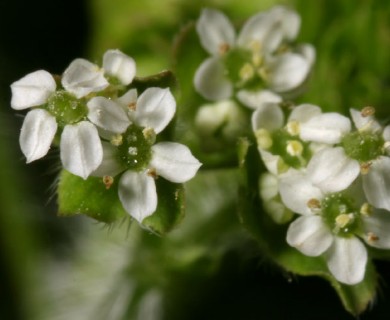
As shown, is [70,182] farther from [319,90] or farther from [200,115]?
[319,90]

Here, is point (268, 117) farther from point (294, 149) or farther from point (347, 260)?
point (347, 260)

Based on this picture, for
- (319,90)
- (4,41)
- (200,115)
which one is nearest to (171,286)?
(200,115)

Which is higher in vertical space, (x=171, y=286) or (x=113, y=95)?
(x=113, y=95)

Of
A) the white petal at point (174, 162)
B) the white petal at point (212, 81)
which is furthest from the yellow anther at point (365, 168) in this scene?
the white petal at point (212, 81)

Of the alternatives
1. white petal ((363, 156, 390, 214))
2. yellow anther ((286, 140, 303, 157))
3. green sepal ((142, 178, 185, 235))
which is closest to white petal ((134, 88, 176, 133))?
green sepal ((142, 178, 185, 235))

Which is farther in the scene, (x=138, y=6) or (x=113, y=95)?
(x=138, y=6)

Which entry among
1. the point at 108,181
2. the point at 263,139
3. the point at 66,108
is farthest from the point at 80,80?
the point at 263,139

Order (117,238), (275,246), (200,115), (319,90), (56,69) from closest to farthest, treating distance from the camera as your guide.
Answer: (275,246)
(200,115)
(319,90)
(117,238)
(56,69)
